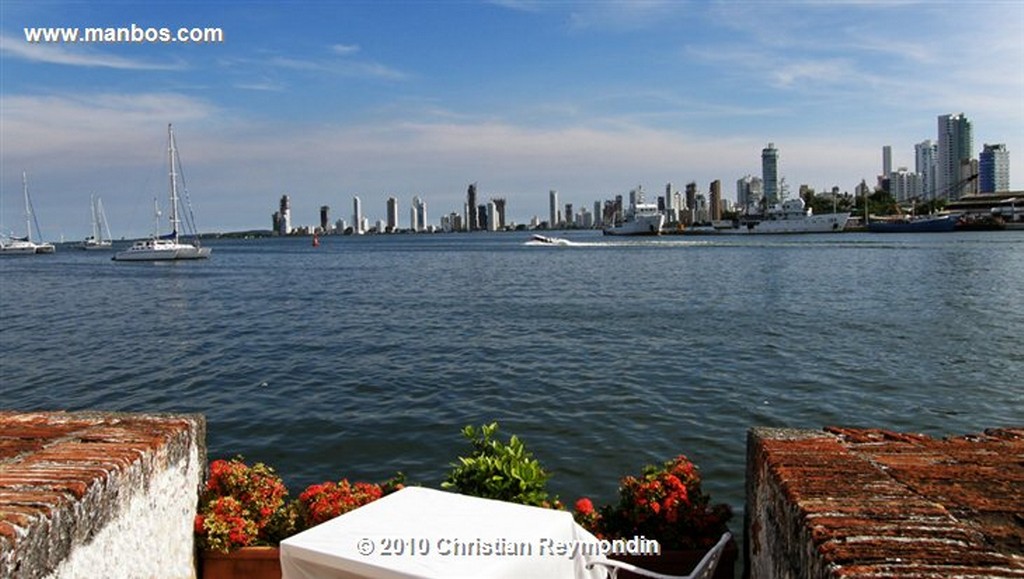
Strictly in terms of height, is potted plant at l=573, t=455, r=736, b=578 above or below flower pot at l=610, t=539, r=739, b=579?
above

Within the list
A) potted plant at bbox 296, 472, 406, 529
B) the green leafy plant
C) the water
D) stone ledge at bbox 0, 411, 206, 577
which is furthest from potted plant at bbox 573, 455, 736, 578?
the water

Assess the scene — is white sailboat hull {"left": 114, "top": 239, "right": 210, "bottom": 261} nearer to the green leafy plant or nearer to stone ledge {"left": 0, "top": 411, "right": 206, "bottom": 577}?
stone ledge {"left": 0, "top": 411, "right": 206, "bottom": 577}

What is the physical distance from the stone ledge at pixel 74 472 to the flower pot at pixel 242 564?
499 millimetres

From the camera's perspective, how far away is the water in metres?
13.3

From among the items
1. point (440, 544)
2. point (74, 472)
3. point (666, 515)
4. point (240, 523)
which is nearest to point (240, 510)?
point (240, 523)

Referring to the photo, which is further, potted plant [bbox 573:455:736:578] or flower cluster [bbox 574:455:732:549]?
flower cluster [bbox 574:455:732:549]

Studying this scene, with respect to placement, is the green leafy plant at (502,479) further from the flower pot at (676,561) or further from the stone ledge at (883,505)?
the stone ledge at (883,505)

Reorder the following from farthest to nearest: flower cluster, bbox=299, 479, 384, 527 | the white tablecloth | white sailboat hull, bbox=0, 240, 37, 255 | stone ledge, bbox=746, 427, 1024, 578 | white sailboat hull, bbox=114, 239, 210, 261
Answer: white sailboat hull, bbox=0, 240, 37, 255
white sailboat hull, bbox=114, 239, 210, 261
flower cluster, bbox=299, 479, 384, 527
the white tablecloth
stone ledge, bbox=746, 427, 1024, 578

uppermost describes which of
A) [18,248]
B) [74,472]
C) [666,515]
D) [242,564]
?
[18,248]

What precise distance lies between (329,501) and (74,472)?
2.10 m

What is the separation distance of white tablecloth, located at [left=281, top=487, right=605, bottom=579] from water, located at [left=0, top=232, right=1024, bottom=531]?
6318mm

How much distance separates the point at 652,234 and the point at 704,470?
17393 centimetres

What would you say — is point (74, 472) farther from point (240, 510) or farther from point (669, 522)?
point (669, 522)

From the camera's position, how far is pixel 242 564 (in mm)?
5543
